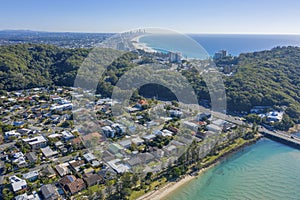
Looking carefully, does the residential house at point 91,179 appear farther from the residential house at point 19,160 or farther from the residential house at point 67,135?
the residential house at point 67,135

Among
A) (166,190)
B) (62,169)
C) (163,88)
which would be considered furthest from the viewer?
(163,88)

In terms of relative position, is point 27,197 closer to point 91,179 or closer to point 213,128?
point 91,179

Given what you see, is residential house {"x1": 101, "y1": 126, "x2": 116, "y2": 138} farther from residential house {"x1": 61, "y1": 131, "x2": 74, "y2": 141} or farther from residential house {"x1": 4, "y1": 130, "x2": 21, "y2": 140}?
residential house {"x1": 4, "y1": 130, "x2": 21, "y2": 140}

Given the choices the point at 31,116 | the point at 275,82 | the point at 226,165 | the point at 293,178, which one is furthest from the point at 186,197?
the point at 275,82

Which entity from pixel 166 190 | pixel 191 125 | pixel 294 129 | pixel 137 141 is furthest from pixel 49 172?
pixel 294 129

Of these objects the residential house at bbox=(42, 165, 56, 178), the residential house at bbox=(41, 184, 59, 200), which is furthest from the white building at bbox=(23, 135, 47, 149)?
the residential house at bbox=(41, 184, 59, 200)

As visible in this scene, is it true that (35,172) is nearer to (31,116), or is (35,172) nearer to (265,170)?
(31,116)
